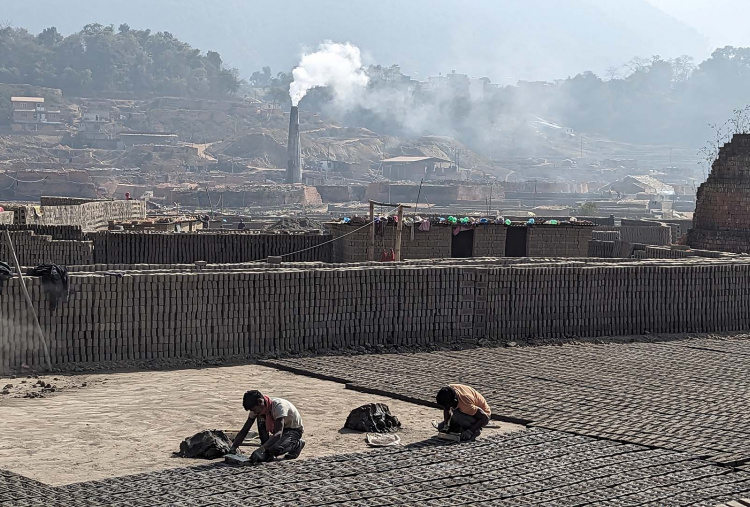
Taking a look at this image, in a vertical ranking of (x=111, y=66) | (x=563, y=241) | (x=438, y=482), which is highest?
(x=111, y=66)

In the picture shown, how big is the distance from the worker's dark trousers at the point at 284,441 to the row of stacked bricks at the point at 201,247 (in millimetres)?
9845

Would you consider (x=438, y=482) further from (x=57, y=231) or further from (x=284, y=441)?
(x=57, y=231)

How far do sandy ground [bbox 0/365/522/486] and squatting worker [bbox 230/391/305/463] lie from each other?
0.22 metres

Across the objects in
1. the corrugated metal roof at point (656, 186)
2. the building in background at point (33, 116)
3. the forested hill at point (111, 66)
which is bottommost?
the corrugated metal roof at point (656, 186)

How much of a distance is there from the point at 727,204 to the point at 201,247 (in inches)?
402

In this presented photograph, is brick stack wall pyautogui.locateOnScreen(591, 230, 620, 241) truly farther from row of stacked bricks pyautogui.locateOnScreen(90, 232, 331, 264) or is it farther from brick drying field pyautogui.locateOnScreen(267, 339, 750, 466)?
brick drying field pyautogui.locateOnScreen(267, 339, 750, 466)

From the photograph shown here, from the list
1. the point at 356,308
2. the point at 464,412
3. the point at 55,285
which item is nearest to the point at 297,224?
the point at 356,308

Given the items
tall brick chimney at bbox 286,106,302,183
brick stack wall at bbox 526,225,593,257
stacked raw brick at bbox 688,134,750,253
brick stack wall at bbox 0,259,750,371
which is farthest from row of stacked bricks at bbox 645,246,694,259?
tall brick chimney at bbox 286,106,302,183

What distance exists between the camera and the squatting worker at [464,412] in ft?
27.2

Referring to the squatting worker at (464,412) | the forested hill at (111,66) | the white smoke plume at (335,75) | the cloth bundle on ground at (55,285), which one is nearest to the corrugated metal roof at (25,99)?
the forested hill at (111,66)

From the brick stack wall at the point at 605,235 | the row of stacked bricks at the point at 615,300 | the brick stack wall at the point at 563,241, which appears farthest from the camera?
the brick stack wall at the point at 605,235

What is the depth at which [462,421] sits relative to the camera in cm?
834

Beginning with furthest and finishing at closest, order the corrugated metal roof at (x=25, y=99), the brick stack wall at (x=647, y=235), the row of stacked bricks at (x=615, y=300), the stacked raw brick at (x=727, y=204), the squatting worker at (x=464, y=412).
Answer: the corrugated metal roof at (x=25, y=99)
the brick stack wall at (x=647, y=235)
the stacked raw brick at (x=727, y=204)
the row of stacked bricks at (x=615, y=300)
the squatting worker at (x=464, y=412)

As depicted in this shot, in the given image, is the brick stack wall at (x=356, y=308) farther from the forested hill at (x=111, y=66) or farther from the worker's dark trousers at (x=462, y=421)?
the forested hill at (x=111, y=66)
